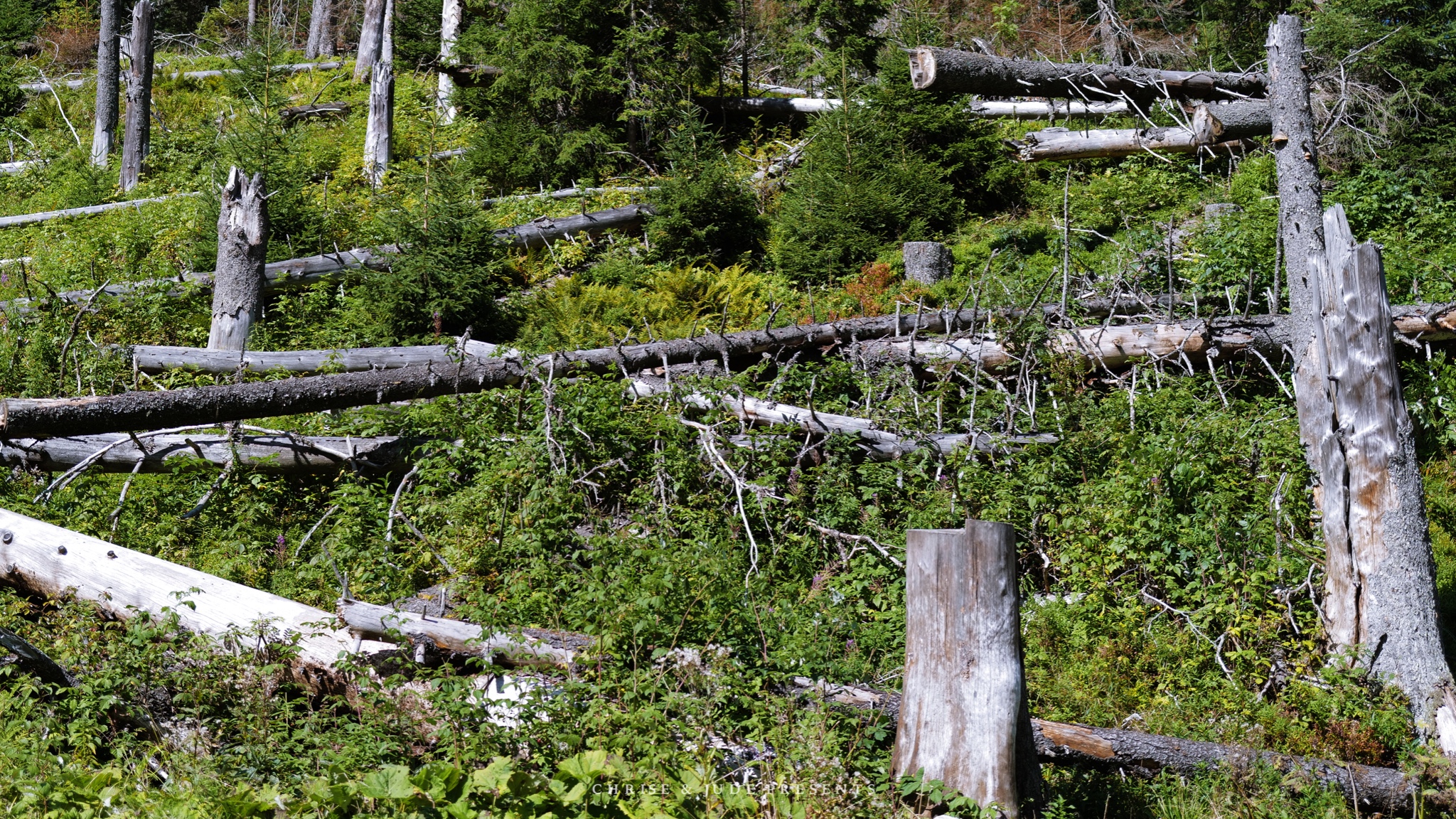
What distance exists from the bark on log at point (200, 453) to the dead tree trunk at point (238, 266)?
108 inches

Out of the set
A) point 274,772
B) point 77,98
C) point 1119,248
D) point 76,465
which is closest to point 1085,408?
point 1119,248

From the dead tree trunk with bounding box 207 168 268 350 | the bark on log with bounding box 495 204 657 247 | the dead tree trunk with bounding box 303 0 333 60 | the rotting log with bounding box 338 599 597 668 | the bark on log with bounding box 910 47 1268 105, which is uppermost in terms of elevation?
→ the dead tree trunk with bounding box 303 0 333 60

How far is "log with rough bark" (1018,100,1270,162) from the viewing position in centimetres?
884

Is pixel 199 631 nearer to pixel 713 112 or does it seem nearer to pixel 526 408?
pixel 526 408

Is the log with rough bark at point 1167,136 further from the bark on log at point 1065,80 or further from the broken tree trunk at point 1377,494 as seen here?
the broken tree trunk at point 1377,494

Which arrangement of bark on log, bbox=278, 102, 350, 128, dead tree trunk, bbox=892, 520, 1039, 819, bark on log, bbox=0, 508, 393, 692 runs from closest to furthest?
dead tree trunk, bbox=892, 520, 1039, 819
bark on log, bbox=0, 508, 393, 692
bark on log, bbox=278, 102, 350, 128

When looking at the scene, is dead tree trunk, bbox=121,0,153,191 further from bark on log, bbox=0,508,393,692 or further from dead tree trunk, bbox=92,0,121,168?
bark on log, bbox=0,508,393,692

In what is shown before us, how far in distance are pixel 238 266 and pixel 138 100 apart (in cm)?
775

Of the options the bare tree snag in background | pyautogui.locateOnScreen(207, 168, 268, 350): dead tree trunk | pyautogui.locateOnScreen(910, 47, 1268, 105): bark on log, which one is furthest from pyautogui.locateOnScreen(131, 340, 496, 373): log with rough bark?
the bare tree snag in background

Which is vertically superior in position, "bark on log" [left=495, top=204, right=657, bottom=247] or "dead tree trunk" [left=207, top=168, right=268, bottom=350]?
"bark on log" [left=495, top=204, right=657, bottom=247]

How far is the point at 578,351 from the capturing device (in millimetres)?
9516

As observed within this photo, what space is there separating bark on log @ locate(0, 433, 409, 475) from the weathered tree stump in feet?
22.5

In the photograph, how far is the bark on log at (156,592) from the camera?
5.56 metres

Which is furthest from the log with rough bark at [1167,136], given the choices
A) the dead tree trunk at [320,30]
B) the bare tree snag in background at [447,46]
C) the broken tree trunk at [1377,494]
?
the dead tree trunk at [320,30]
